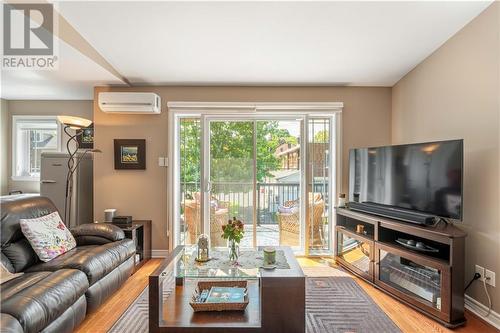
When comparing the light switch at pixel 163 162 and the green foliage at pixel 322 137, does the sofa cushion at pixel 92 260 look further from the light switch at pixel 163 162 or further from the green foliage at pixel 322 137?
the green foliage at pixel 322 137

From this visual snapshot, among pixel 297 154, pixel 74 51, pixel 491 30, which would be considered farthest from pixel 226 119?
pixel 491 30

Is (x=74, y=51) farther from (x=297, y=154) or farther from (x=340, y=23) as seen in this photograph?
(x=297, y=154)

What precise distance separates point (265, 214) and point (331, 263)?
1050 millimetres

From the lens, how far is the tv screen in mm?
2158

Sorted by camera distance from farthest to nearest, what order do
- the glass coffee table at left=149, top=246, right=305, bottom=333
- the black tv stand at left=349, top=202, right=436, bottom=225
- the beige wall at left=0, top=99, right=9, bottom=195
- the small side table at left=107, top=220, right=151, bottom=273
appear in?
the beige wall at left=0, top=99, right=9, bottom=195, the small side table at left=107, top=220, right=151, bottom=273, the black tv stand at left=349, top=202, right=436, bottom=225, the glass coffee table at left=149, top=246, right=305, bottom=333

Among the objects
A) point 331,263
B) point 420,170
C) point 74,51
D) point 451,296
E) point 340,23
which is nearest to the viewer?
point 451,296

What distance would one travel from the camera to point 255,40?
2.45 metres

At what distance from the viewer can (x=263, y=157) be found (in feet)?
12.0

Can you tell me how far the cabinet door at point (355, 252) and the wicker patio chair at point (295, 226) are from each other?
39cm

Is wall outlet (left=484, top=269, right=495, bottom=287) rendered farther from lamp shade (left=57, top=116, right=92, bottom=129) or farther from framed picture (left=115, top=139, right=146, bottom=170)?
lamp shade (left=57, top=116, right=92, bottom=129)

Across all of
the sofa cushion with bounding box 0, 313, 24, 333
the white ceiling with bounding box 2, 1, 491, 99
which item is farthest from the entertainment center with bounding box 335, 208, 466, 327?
the sofa cushion with bounding box 0, 313, 24, 333

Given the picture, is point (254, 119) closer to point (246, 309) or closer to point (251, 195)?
point (251, 195)

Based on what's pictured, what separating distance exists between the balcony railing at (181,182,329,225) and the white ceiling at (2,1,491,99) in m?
1.38

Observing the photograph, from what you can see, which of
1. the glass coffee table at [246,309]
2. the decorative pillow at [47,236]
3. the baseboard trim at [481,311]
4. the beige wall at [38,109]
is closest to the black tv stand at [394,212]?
the baseboard trim at [481,311]
